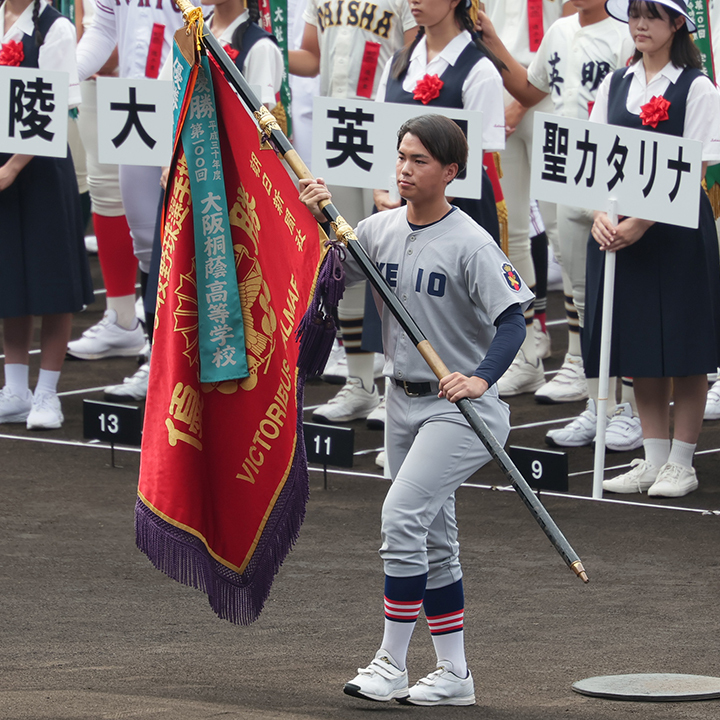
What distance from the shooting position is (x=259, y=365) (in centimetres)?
424

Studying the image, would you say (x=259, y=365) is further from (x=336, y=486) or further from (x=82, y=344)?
(x=82, y=344)

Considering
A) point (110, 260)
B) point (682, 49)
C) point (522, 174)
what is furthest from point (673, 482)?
point (110, 260)

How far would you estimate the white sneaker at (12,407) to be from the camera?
7320 mm

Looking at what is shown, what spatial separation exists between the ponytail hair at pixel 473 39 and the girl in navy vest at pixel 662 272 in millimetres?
539

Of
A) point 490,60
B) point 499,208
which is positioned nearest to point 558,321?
point 499,208

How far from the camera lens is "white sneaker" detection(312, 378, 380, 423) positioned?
730 centimetres

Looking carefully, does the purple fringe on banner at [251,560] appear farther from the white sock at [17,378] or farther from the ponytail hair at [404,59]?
the white sock at [17,378]

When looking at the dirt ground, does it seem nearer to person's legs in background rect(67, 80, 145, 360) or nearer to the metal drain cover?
the metal drain cover

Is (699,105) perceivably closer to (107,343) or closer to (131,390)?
(131,390)

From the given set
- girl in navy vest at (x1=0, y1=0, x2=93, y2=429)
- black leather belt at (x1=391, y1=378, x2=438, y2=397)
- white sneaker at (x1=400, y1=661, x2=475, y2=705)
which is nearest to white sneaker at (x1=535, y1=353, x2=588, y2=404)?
girl in navy vest at (x1=0, y1=0, x2=93, y2=429)

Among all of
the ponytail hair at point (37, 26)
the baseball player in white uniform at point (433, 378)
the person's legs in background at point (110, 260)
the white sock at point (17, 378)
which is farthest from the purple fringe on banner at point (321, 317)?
the person's legs in background at point (110, 260)

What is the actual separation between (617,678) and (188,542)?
1.28 meters

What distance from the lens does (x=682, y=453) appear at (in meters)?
6.16

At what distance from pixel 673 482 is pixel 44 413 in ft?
10.1
